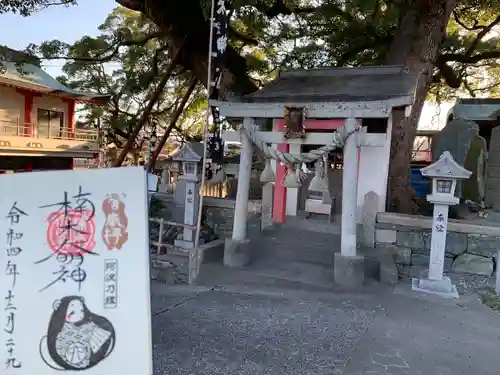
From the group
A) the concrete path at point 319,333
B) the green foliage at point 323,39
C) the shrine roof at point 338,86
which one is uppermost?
the green foliage at point 323,39

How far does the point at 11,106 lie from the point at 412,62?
15.6m

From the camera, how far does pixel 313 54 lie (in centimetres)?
1418

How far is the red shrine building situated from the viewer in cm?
1717

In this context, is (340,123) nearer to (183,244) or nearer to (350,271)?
(350,271)

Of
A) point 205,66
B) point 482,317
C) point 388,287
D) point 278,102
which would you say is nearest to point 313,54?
point 205,66

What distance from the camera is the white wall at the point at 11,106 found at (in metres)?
17.6

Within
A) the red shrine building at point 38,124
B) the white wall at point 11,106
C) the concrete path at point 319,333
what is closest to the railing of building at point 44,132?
the red shrine building at point 38,124

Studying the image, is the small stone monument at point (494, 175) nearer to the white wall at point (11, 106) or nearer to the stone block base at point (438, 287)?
the stone block base at point (438, 287)

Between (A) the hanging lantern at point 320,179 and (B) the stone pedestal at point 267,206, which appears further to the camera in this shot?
(B) the stone pedestal at point 267,206

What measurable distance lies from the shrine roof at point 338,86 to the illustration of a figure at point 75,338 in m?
5.56

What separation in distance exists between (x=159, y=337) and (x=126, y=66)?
17198 millimetres

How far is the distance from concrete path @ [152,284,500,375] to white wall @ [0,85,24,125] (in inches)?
569

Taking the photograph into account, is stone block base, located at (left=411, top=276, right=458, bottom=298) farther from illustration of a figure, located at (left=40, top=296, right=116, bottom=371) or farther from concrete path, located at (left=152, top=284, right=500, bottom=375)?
illustration of a figure, located at (left=40, top=296, right=116, bottom=371)

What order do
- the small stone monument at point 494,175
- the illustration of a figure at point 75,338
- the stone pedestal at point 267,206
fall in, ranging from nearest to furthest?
1. the illustration of a figure at point 75,338
2. the stone pedestal at point 267,206
3. the small stone monument at point 494,175
